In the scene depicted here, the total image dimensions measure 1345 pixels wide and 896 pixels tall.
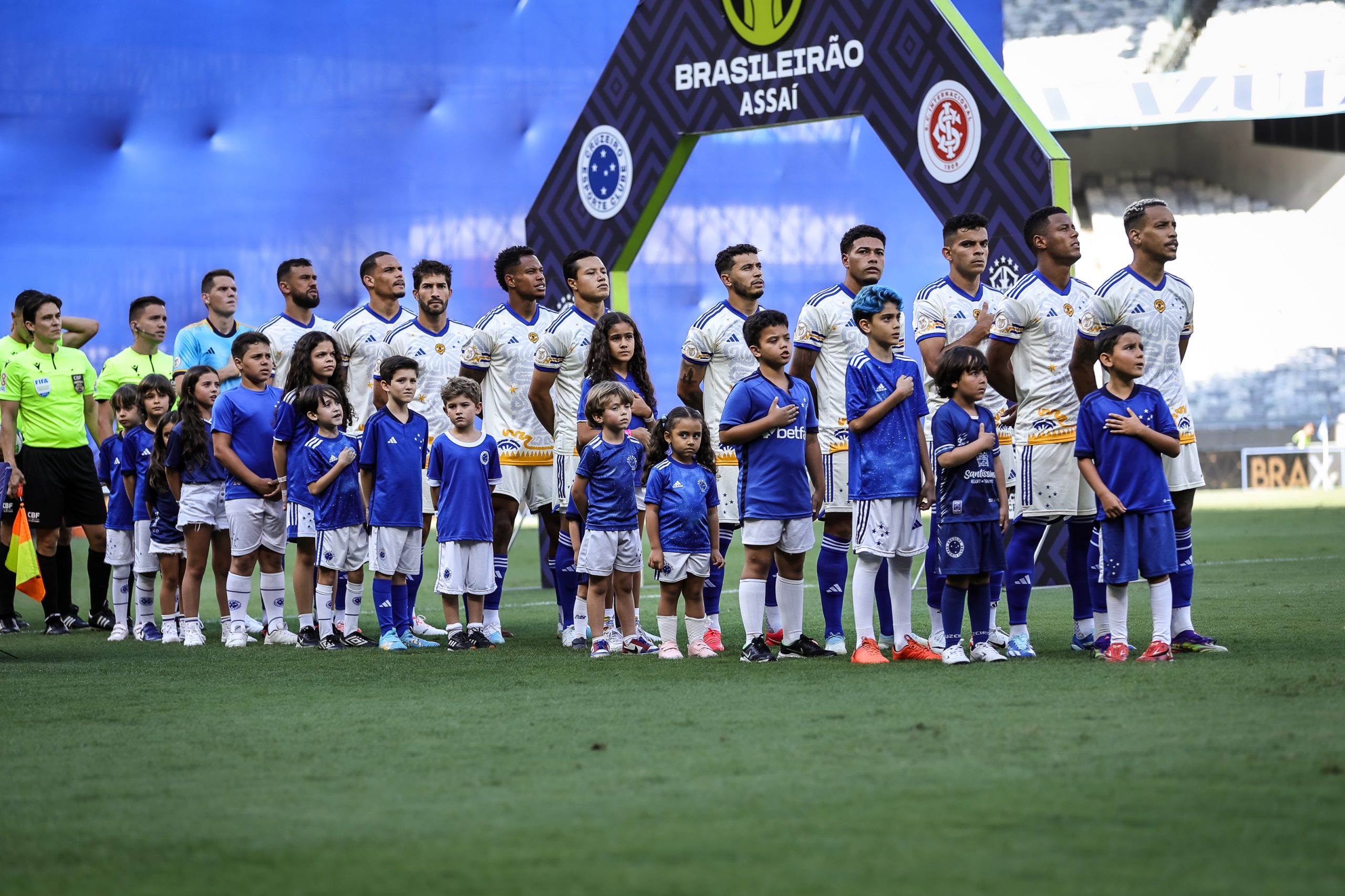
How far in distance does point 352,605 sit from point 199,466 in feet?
4.03

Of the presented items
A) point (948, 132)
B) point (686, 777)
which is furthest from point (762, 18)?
point (686, 777)

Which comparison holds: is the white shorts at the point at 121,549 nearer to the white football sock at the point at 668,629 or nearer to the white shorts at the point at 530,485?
the white shorts at the point at 530,485

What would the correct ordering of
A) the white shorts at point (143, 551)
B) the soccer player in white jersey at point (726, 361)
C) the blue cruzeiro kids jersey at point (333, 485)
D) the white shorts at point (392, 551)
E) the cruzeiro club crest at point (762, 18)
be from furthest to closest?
1. the cruzeiro club crest at point (762, 18)
2. the white shorts at point (143, 551)
3. the blue cruzeiro kids jersey at point (333, 485)
4. the white shorts at point (392, 551)
5. the soccer player in white jersey at point (726, 361)

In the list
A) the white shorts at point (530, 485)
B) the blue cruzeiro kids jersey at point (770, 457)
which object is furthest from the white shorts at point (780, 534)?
the white shorts at point (530, 485)

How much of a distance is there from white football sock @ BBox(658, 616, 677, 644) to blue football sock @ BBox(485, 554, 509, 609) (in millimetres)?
1399

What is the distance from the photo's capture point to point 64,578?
10.2m

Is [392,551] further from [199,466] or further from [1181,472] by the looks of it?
[1181,472]

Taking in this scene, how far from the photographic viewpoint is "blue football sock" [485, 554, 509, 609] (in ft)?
27.9

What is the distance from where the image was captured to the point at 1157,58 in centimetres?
2903

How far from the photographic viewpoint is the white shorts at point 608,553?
293 inches

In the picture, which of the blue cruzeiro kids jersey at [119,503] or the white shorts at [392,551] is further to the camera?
the blue cruzeiro kids jersey at [119,503]

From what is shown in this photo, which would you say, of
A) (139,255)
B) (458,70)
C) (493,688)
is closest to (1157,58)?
(458,70)

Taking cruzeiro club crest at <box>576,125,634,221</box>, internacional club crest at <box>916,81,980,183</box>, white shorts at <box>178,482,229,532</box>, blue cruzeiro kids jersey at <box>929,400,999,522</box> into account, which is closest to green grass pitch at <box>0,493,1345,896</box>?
blue cruzeiro kids jersey at <box>929,400,999,522</box>

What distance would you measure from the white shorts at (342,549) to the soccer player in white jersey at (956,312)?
119 inches
